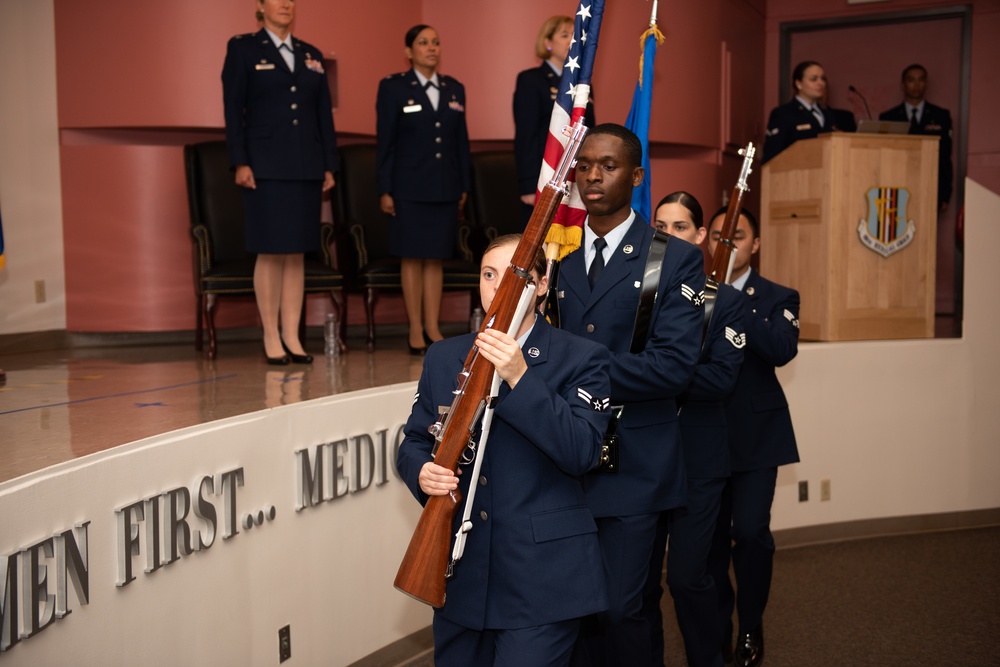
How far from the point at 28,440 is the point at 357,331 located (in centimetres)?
390

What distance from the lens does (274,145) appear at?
479 cm

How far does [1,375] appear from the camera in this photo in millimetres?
4367

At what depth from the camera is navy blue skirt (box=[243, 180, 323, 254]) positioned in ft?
15.8

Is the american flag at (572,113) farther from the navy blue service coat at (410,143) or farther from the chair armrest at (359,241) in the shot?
the chair armrest at (359,241)

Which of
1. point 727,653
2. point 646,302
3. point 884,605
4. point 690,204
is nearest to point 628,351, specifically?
point 646,302

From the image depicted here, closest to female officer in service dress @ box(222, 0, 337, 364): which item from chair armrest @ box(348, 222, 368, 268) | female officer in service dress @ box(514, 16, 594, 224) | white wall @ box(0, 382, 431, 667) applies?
chair armrest @ box(348, 222, 368, 268)

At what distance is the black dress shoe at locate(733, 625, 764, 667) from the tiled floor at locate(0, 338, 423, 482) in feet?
5.10

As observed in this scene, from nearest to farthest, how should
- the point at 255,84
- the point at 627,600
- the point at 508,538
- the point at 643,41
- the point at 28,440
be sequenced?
the point at 508,538 → the point at 627,600 → the point at 28,440 → the point at 643,41 → the point at 255,84

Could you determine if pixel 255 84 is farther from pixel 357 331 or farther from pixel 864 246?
pixel 864 246

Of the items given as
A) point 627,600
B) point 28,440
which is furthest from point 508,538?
point 28,440

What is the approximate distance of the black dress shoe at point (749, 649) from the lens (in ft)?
11.4

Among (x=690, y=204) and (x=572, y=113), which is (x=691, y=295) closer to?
(x=572, y=113)

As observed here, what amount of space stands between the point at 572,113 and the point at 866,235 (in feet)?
9.76

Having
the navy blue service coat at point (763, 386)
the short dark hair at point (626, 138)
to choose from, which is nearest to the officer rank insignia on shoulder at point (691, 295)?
the short dark hair at point (626, 138)
